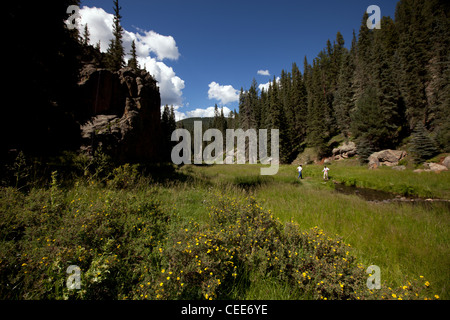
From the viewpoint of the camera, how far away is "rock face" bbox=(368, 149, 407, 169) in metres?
22.9

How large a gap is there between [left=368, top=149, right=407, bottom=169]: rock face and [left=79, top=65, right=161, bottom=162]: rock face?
30685 millimetres

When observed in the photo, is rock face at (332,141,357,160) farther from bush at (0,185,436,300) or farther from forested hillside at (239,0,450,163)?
bush at (0,185,436,300)

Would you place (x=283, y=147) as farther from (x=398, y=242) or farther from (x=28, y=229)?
(x=28, y=229)

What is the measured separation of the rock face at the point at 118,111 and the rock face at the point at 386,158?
101 ft

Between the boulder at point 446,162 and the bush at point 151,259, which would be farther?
the boulder at point 446,162

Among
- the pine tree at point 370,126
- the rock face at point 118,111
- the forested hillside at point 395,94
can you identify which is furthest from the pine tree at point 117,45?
the pine tree at point 370,126

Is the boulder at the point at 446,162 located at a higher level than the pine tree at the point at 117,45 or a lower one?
lower

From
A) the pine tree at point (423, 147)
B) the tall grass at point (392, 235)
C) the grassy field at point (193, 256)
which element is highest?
the pine tree at point (423, 147)

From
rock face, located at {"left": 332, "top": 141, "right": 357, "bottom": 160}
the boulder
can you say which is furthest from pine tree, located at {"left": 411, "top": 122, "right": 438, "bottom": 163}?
rock face, located at {"left": 332, "top": 141, "right": 357, "bottom": 160}

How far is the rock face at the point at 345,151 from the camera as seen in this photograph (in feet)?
103

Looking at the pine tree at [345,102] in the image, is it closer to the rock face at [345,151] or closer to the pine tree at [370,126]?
the rock face at [345,151]

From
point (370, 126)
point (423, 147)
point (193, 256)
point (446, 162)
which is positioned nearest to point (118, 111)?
point (193, 256)

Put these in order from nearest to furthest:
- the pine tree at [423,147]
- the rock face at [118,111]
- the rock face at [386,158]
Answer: the rock face at [118,111]
the pine tree at [423,147]
the rock face at [386,158]

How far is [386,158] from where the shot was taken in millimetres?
23781
